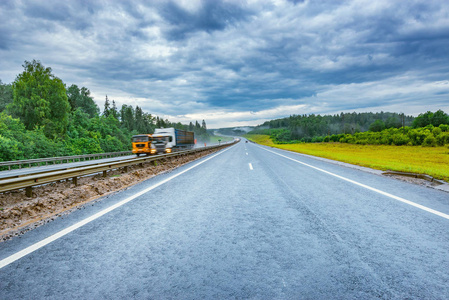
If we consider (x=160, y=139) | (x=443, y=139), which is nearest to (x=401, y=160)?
(x=160, y=139)

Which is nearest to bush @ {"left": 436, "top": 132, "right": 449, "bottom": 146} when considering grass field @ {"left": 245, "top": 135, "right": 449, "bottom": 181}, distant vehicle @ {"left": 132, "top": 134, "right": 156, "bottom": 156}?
grass field @ {"left": 245, "top": 135, "right": 449, "bottom": 181}

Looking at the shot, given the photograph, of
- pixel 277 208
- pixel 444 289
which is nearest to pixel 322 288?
pixel 444 289

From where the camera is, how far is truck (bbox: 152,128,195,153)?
→ 29641 mm

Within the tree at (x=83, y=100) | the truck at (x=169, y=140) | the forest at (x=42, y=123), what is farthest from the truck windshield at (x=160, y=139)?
the tree at (x=83, y=100)

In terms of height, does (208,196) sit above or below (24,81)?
below

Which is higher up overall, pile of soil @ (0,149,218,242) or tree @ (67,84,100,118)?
tree @ (67,84,100,118)

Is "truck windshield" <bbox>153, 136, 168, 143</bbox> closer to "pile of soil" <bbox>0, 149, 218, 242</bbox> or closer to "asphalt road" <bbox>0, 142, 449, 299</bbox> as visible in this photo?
"pile of soil" <bbox>0, 149, 218, 242</bbox>

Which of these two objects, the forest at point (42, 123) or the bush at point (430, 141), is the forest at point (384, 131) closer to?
the bush at point (430, 141)

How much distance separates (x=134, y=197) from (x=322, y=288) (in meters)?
5.37

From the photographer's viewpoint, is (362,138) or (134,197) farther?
(362,138)

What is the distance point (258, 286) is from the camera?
2.40m

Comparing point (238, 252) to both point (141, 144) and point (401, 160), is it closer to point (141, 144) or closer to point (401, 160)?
point (141, 144)

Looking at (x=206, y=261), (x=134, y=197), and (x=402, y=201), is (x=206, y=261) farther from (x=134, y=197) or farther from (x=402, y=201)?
(x=402, y=201)

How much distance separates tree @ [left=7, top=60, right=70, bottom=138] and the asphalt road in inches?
1490
